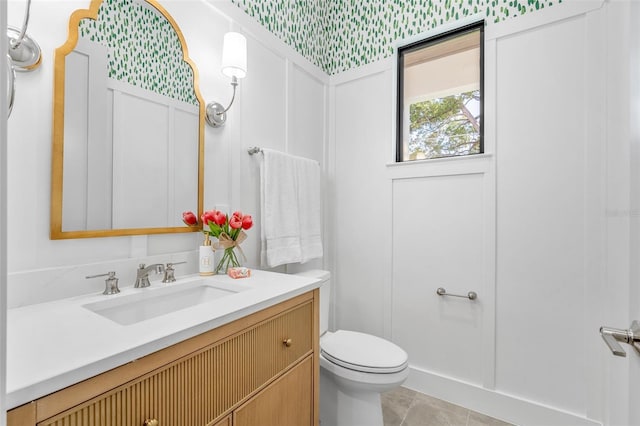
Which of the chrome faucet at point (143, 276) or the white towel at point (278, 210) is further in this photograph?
the white towel at point (278, 210)

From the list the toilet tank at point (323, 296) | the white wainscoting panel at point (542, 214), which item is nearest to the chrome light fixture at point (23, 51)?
the toilet tank at point (323, 296)

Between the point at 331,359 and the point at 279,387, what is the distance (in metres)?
0.46

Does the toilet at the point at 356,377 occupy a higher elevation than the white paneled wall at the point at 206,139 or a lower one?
lower

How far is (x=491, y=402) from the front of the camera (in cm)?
171

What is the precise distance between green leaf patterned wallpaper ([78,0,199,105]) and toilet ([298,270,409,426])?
1.41m

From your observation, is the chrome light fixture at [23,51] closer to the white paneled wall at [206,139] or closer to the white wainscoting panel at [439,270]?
the white paneled wall at [206,139]

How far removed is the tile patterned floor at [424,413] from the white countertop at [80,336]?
→ 48.3 inches

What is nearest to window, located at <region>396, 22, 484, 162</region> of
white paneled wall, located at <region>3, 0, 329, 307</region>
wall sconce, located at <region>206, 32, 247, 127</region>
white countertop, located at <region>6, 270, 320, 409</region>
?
white paneled wall, located at <region>3, 0, 329, 307</region>

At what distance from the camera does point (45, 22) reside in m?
0.96

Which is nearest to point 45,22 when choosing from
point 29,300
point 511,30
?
point 29,300

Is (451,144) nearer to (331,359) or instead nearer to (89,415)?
(331,359)

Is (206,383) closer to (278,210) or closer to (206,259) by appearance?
(206,259)

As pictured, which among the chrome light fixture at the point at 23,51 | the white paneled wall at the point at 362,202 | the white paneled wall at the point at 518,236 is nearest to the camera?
the chrome light fixture at the point at 23,51

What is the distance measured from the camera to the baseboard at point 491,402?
1558 millimetres
